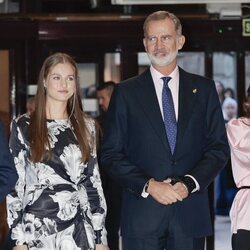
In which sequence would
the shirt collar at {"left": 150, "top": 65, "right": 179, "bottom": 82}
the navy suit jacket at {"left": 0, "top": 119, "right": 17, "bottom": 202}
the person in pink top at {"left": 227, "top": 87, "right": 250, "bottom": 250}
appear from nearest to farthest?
the navy suit jacket at {"left": 0, "top": 119, "right": 17, "bottom": 202}, the shirt collar at {"left": 150, "top": 65, "right": 179, "bottom": 82}, the person in pink top at {"left": 227, "top": 87, "right": 250, "bottom": 250}

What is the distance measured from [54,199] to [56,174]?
11 cm

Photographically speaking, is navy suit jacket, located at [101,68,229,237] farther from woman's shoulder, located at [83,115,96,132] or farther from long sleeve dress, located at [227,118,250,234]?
long sleeve dress, located at [227,118,250,234]

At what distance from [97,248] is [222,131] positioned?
32.3 inches

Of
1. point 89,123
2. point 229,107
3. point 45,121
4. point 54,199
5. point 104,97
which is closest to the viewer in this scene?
point 54,199

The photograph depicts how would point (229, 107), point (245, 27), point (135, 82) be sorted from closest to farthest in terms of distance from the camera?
point (135, 82)
point (245, 27)
point (229, 107)

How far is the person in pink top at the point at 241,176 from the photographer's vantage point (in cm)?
424

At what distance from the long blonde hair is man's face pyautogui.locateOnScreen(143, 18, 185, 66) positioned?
39 cm

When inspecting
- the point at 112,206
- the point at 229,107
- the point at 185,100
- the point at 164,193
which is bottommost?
the point at 112,206

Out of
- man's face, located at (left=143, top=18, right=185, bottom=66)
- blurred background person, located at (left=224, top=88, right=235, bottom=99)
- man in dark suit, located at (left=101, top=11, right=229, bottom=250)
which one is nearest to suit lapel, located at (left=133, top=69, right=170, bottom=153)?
man in dark suit, located at (left=101, top=11, right=229, bottom=250)

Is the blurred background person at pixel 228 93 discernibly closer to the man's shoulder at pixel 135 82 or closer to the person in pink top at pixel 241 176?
the person in pink top at pixel 241 176

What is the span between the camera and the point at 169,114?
3.90 metres

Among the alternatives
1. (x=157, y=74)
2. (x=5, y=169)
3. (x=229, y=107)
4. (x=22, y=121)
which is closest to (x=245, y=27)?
(x=229, y=107)

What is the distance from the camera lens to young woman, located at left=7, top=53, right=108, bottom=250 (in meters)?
3.65

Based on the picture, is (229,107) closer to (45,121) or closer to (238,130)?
(238,130)
